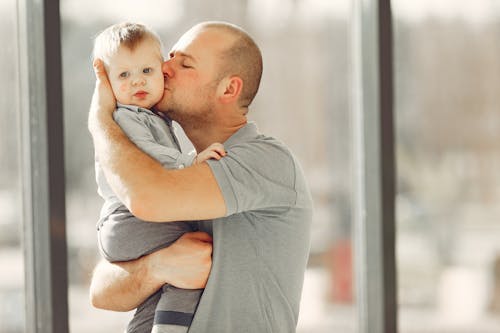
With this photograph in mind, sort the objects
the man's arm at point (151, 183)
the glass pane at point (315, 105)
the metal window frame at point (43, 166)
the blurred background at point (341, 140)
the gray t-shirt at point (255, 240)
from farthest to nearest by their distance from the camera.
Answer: the glass pane at point (315, 105) < the blurred background at point (341, 140) < the metal window frame at point (43, 166) < the gray t-shirt at point (255, 240) < the man's arm at point (151, 183)

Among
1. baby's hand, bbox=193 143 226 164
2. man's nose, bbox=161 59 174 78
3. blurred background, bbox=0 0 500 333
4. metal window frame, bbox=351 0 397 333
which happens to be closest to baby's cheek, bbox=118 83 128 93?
man's nose, bbox=161 59 174 78

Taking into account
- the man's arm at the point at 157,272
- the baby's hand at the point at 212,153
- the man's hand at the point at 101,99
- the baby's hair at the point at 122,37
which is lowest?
the man's arm at the point at 157,272

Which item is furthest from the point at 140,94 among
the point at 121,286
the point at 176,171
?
the point at 121,286

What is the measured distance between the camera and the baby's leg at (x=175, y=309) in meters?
1.62

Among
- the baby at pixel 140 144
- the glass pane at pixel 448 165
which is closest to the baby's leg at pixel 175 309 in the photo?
the baby at pixel 140 144

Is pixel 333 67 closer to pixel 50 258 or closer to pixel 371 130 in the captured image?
pixel 371 130

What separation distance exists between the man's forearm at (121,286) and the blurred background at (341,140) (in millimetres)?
1027

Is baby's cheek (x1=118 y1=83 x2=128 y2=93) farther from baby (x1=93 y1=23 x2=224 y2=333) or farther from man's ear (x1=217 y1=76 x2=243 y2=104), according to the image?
man's ear (x1=217 y1=76 x2=243 y2=104)

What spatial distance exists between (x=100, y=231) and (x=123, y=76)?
329 millimetres

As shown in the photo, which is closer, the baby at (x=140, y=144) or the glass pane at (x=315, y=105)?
the baby at (x=140, y=144)

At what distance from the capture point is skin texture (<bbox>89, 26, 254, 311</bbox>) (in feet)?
5.10

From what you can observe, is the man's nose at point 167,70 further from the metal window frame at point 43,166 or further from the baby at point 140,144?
the metal window frame at point 43,166

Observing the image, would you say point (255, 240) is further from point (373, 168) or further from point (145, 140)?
point (373, 168)

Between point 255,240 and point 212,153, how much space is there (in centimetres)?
21
